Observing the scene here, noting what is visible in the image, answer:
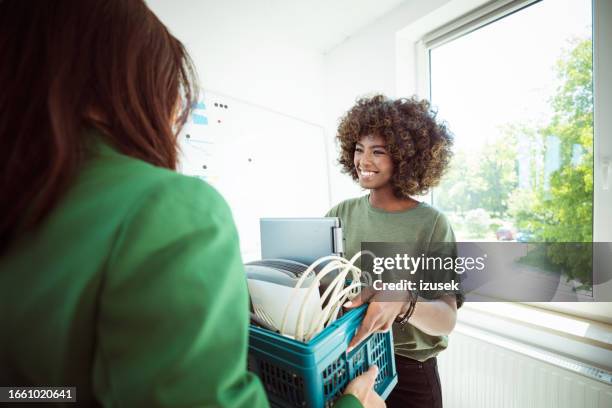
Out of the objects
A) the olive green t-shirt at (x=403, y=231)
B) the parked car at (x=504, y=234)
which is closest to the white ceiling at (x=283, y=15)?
the olive green t-shirt at (x=403, y=231)

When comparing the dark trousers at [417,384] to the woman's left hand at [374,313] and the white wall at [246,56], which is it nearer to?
the woman's left hand at [374,313]

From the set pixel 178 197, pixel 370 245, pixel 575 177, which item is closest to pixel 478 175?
pixel 575 177

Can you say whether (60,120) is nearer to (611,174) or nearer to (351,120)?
(351,120)

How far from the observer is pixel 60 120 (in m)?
0.32

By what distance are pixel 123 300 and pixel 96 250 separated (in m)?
0.06

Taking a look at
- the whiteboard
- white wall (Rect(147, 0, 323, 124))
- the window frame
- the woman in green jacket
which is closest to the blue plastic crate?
the woman in green jacket

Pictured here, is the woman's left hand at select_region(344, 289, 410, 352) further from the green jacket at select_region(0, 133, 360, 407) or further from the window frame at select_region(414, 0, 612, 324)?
the window frame at select_region(414, 0, 612, 324)

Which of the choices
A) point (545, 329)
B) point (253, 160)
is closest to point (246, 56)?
point (253, 160)

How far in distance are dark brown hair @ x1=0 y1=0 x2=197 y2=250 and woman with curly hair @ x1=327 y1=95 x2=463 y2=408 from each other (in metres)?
0.80

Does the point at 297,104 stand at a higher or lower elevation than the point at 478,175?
higher

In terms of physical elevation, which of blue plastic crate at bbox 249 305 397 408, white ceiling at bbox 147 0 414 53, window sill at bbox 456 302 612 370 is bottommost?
window sill at bbox 456 302 612 370

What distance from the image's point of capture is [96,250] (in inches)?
10.9

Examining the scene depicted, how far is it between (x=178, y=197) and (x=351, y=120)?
3.68 feet

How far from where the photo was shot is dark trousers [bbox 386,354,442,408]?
94 cm
